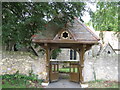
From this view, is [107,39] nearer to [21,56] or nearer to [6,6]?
[21,56]

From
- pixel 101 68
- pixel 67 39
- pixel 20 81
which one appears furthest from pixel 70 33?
pixel 20 81

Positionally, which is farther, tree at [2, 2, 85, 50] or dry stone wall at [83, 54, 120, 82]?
dry stone wall at [83, 54, 120, 82]

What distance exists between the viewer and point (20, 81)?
6414 mm

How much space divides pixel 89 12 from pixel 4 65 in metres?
5.74

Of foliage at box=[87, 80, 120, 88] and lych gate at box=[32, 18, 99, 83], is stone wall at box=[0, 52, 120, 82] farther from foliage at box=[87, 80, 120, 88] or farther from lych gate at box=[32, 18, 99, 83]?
lych gate at box=[32, 18, 99, 83]

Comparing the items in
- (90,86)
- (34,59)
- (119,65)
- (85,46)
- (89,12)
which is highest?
(89,12)

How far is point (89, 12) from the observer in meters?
5.66

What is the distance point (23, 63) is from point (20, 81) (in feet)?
4.06

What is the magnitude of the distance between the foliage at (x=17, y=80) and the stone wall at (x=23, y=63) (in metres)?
0.33

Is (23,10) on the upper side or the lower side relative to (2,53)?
upper

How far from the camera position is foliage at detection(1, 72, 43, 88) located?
5.95 metres

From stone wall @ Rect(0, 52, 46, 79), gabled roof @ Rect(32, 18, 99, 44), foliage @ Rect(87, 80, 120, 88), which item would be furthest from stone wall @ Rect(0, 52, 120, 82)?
gabled roof @ Rect(32, 18, 99, 44)

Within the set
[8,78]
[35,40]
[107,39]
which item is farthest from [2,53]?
[107,39]

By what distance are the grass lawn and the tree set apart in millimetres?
2337
